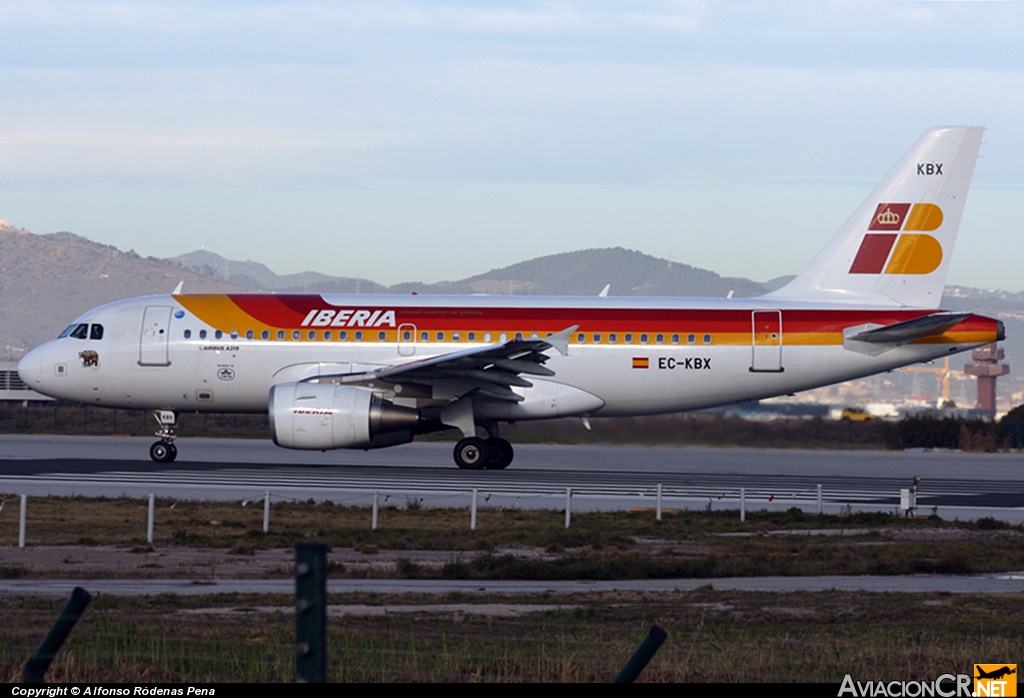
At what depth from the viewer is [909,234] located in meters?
34.7

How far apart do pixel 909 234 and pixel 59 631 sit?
103ft

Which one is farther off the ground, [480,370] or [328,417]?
[480,370]

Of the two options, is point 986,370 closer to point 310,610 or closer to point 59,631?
point 59,631

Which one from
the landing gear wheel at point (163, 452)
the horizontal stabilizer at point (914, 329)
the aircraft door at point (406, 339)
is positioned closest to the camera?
the horizontal stabilizer at point (914, 329)

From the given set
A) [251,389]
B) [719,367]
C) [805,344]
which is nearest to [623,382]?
[719,367]

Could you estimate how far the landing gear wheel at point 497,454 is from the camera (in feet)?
109

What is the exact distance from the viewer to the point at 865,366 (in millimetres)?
33562

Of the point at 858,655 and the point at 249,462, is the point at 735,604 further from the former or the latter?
the point at 249,462

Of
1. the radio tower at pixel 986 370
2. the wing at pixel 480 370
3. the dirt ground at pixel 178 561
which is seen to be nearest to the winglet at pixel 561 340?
the wing at pixel 480 370

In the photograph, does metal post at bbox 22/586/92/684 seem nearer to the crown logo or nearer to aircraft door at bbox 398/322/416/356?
aircraft door at bbox 398/322/416/356

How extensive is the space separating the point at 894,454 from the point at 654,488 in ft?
69.4

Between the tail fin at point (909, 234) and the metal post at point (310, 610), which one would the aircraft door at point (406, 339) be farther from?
the metal post at point (310, 610)

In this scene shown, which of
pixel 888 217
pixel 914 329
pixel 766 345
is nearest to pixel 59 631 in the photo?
pixel 766 345

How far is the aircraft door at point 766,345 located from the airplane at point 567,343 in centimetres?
5
